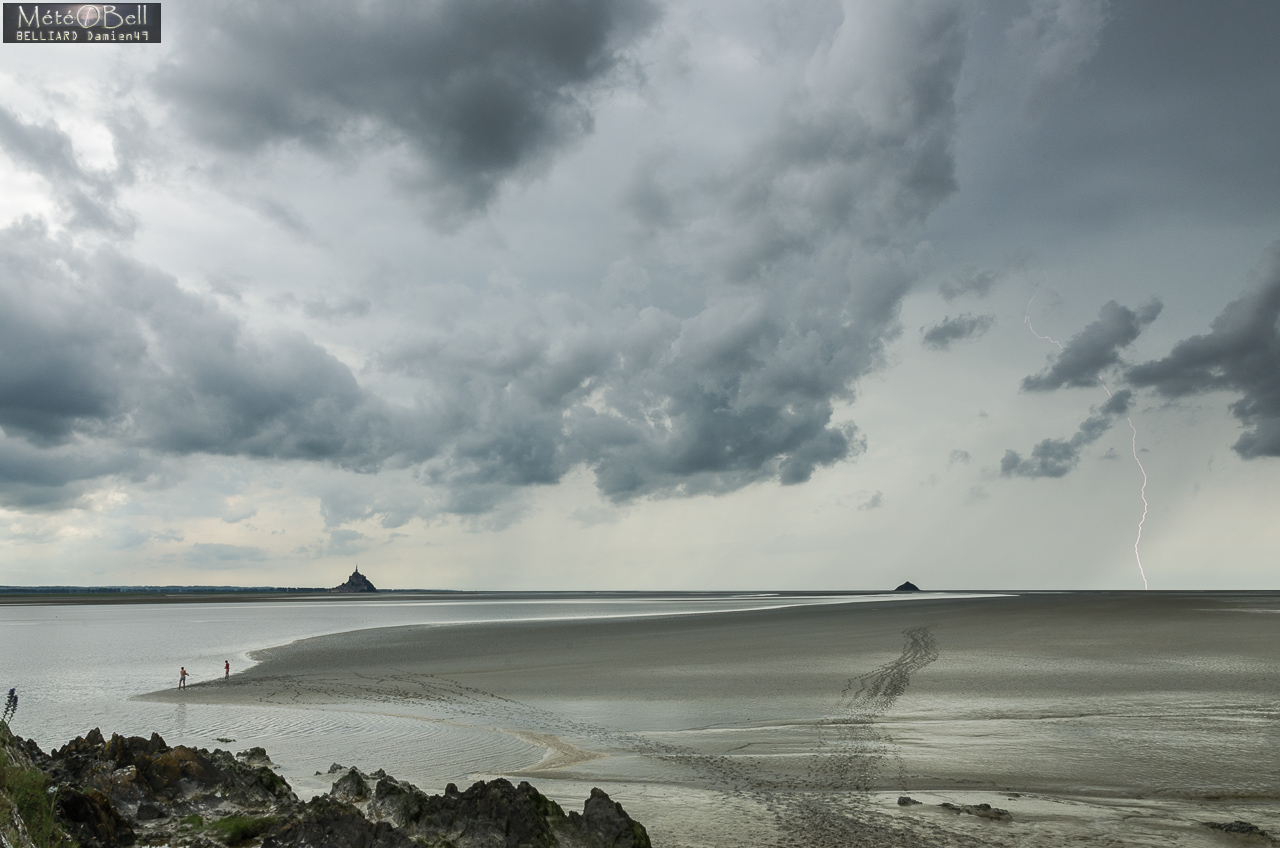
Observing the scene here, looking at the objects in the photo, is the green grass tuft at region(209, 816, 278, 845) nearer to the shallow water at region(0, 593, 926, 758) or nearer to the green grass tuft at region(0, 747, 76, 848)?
the green grass tuft at region(0, 747, 76, 848)

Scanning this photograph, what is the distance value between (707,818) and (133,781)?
9.16 meters

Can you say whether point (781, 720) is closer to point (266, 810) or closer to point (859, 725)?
point (859, 725)

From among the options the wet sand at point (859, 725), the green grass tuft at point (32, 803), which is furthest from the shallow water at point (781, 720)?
the green grass tuft at point (32, 803)

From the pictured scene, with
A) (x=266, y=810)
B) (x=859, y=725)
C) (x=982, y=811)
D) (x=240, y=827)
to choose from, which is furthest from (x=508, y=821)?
(x=859, y=725)

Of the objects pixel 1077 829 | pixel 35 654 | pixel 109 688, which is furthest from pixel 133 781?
pixel 35 654

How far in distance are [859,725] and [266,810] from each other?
15.2 meters

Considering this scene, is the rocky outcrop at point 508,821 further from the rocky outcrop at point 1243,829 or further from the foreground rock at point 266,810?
the rocky outcrop at point 1243,829

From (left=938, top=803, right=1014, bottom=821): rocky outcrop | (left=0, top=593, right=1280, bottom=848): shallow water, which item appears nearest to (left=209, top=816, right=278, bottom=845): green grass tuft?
(left=0, top=593, right=1280, bottom=848): shallow water

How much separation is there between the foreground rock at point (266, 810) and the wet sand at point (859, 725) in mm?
3026

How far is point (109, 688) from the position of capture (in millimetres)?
32500

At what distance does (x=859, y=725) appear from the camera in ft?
68.3

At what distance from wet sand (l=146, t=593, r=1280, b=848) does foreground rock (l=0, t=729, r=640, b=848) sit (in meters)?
3.03

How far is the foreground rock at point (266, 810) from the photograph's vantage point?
32.2ft

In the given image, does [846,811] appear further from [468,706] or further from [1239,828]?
[468,706]
